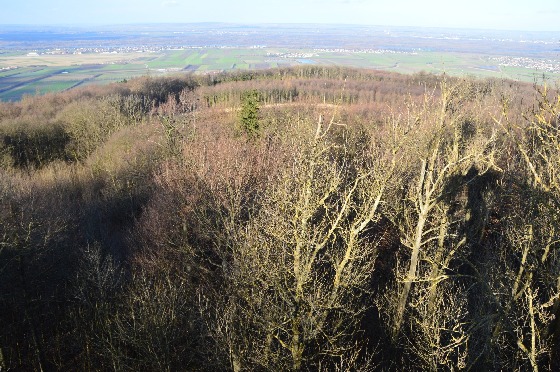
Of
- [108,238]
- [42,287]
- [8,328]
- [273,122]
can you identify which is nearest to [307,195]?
[8,328]

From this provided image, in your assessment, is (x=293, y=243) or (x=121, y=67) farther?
(x=121, y=67)

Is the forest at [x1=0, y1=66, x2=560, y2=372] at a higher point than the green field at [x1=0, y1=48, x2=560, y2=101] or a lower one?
lower

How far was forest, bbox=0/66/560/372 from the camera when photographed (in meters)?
9.93

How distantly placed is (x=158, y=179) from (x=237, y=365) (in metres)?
15.9

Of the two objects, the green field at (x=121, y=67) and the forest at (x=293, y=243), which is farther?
the green field at (x=121, y=67)

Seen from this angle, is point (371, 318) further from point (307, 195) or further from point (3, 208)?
point (3, 208)

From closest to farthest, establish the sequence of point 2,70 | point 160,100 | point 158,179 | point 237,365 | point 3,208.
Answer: point 237,365 < point 3,208 < point 158,179 < point 160,100 < point 2,70

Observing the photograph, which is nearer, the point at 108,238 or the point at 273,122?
the point at 108,238

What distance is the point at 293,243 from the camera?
9.45 m

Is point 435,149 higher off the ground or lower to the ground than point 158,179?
higher

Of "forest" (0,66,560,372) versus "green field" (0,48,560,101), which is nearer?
"forest" (0,66,560,372)

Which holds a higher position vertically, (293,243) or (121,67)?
(121,67)

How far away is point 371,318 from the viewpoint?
57.3 ft

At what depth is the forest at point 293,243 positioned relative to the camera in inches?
391
